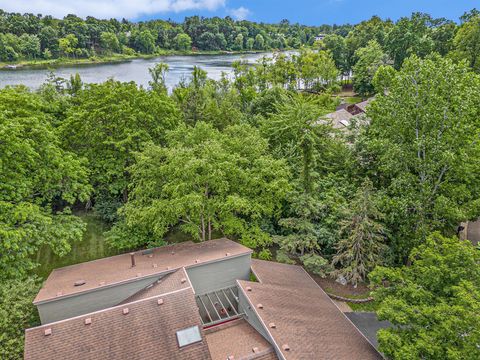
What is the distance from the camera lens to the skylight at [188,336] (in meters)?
12.9

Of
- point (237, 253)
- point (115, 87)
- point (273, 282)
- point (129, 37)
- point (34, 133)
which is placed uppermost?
point (129, 37)

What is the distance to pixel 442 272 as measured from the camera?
45.8ft

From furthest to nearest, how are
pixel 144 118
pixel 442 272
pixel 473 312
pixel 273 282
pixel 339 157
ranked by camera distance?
pixel 339 157
pixel 144 118
pixel 273 282
pixel 442 272
pixel 473 312

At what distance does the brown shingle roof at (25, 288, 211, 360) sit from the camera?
40.4ft

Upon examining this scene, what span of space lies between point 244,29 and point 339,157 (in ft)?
509

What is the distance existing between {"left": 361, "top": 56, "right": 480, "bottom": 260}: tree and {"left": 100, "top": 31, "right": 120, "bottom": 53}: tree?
117m

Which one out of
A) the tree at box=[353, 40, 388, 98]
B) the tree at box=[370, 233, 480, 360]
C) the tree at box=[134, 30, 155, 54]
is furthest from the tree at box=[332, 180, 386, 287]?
the tree at box=[134, 30, 155, 54]

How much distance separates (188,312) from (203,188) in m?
9.32

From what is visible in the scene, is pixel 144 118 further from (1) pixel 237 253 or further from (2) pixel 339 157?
(2) pixel 339 157

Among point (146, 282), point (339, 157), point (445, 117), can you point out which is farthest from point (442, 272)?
point (339, 157)

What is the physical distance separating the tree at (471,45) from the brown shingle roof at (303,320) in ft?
171

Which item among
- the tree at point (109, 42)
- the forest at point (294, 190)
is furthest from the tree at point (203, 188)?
the tree at point (109, 42)

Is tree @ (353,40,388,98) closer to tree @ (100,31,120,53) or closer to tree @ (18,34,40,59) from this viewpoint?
tree @ (100,31,120,53)

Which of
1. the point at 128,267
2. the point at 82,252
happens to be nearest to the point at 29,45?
the point at 82,252
